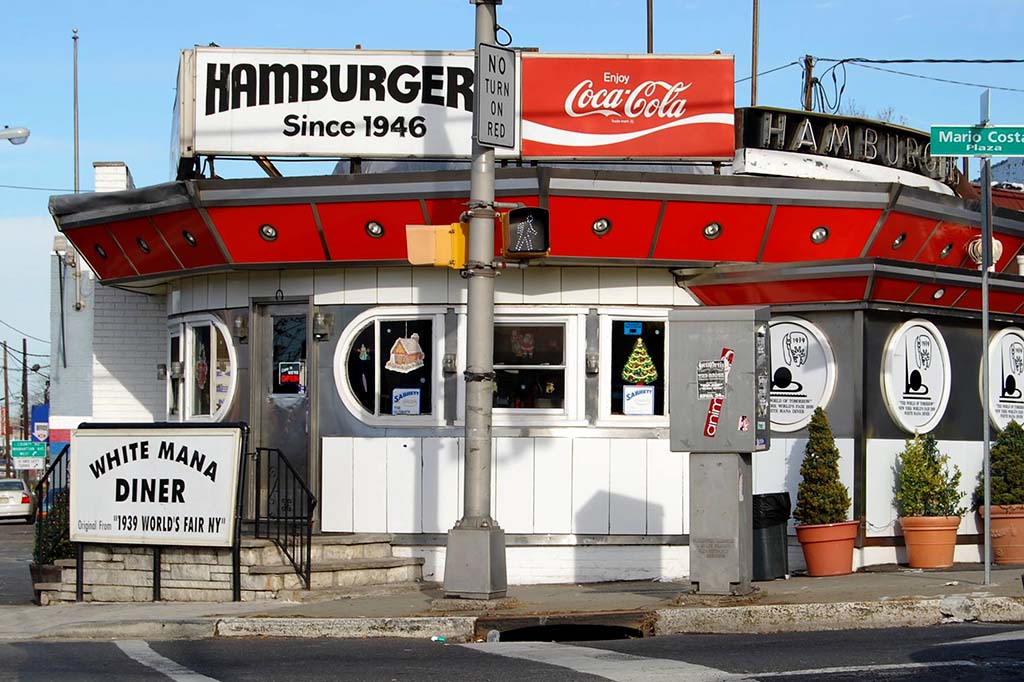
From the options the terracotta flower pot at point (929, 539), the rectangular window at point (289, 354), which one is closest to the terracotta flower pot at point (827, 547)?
the terracotta flower pot at point (929, 539)

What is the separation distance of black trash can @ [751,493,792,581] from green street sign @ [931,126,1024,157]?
3638 millimetres

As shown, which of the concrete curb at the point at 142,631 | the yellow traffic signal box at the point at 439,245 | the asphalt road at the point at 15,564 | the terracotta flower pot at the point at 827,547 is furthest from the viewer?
the asphalt road at the point at 15,564

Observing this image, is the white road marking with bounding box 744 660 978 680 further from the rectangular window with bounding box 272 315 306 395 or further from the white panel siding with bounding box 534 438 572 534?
the rectangular window with bounding box 272 315 306 395

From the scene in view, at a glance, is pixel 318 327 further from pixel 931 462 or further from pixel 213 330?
pixel 931 462

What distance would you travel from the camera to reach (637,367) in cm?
1441

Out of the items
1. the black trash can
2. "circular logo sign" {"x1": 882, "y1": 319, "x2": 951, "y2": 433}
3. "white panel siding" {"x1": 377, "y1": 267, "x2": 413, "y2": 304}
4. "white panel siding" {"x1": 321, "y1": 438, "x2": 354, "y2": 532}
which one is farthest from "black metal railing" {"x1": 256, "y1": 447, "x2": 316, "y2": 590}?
"circular logo sign" {"x1": 882, "y1": 319, "x2": 951, "y2": 433}

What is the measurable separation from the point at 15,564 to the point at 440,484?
9.52 metres

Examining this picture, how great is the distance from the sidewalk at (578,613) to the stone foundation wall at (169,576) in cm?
23

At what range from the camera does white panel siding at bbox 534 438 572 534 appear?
14094 mm

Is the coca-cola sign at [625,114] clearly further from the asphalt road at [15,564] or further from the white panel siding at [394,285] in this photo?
the asphalt road at [15,564]

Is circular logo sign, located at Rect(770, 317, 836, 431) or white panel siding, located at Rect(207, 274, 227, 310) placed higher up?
white panel siding, located at Rect(207, 274, 227, 310)

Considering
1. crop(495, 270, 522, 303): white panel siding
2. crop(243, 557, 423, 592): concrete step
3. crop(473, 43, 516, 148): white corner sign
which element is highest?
crop(473, 43, 516, 148): white corner sign

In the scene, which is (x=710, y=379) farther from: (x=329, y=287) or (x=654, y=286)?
(x=329, y=287)

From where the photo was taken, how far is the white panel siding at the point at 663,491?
14148 millimetres
